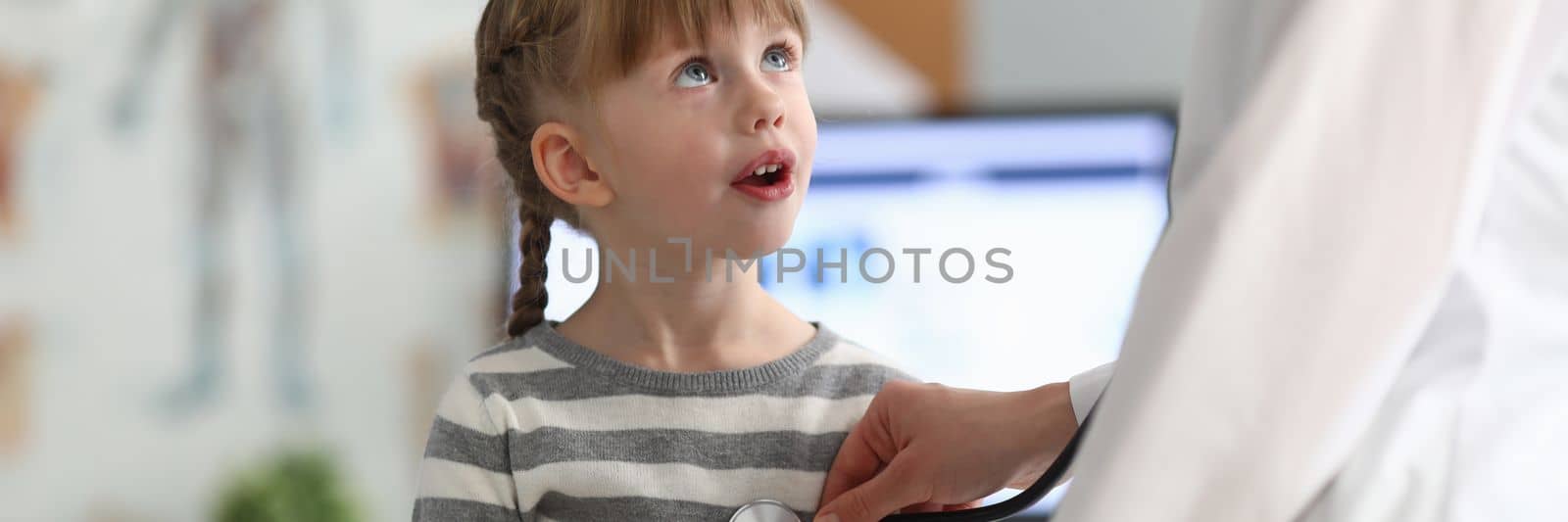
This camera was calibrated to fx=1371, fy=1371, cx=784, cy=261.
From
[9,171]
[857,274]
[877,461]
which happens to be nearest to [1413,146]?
[877,461]

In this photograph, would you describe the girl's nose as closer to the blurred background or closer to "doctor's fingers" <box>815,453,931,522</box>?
"doctor's fingers" <box>815,453,931,522</box>

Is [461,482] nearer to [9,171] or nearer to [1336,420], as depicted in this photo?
[1336,420]

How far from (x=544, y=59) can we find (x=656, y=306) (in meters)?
0.16

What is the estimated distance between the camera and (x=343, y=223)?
2068 millimetres

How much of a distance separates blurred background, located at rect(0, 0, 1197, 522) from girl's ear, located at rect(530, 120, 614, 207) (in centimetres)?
65

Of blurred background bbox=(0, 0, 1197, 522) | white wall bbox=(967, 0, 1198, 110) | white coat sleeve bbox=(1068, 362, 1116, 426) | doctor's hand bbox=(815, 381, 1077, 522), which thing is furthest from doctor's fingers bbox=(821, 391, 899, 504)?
white wall bbox=(967, 0, 1198, 110)

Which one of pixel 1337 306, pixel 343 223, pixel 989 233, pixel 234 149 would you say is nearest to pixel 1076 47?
pixel 989 233

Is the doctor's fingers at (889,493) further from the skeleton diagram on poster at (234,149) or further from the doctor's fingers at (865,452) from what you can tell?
the skeleton diagram on poster at (234,149)

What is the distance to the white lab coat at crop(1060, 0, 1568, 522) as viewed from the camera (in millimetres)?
451

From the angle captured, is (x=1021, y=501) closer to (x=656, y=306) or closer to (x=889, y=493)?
(x=889, y=493)

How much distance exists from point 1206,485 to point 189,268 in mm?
1745

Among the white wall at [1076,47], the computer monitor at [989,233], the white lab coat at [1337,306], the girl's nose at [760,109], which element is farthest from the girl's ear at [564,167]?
the white wall at [1076,47]

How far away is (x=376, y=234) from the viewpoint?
211 centimetres

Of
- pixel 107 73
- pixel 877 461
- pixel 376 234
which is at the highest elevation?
pixel 107 73
